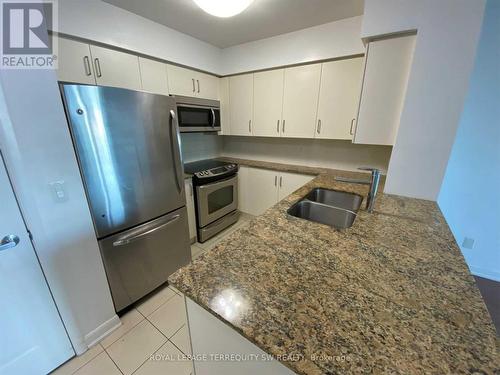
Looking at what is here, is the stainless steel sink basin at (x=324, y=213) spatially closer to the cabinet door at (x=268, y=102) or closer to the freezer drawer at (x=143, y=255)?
the freezer drawer at (x=143, y=255)

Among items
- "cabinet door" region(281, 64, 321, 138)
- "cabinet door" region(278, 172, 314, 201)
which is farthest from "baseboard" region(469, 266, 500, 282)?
"cabinet door" region(281, 64, 321, 138)

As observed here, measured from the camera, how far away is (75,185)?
1.14 meters

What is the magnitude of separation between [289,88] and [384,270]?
2221 millimetres

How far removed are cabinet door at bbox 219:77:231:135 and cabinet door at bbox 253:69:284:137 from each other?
448mm

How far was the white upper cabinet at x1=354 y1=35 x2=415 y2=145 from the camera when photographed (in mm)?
1319

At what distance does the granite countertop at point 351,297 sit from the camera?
46cm

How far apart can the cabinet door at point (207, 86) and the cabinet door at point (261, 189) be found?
116cm

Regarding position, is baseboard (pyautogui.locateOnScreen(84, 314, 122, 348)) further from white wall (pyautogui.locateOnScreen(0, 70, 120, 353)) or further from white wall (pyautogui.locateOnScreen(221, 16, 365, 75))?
white wall (pyautogui.locateOnScreen(221, 16, 365, 75))

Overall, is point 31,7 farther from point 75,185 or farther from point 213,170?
point 213,170

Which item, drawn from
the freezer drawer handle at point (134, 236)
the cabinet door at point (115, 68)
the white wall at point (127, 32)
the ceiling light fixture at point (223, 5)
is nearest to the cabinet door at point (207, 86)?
the white wall at point (127, 32)

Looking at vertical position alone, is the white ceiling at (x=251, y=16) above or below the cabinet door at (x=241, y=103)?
above

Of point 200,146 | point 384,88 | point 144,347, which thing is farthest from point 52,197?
point 384,88

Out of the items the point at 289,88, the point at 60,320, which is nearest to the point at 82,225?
the point at 60,320

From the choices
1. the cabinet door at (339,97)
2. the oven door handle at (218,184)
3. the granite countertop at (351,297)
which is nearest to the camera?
the granite countertop at (351,297)
